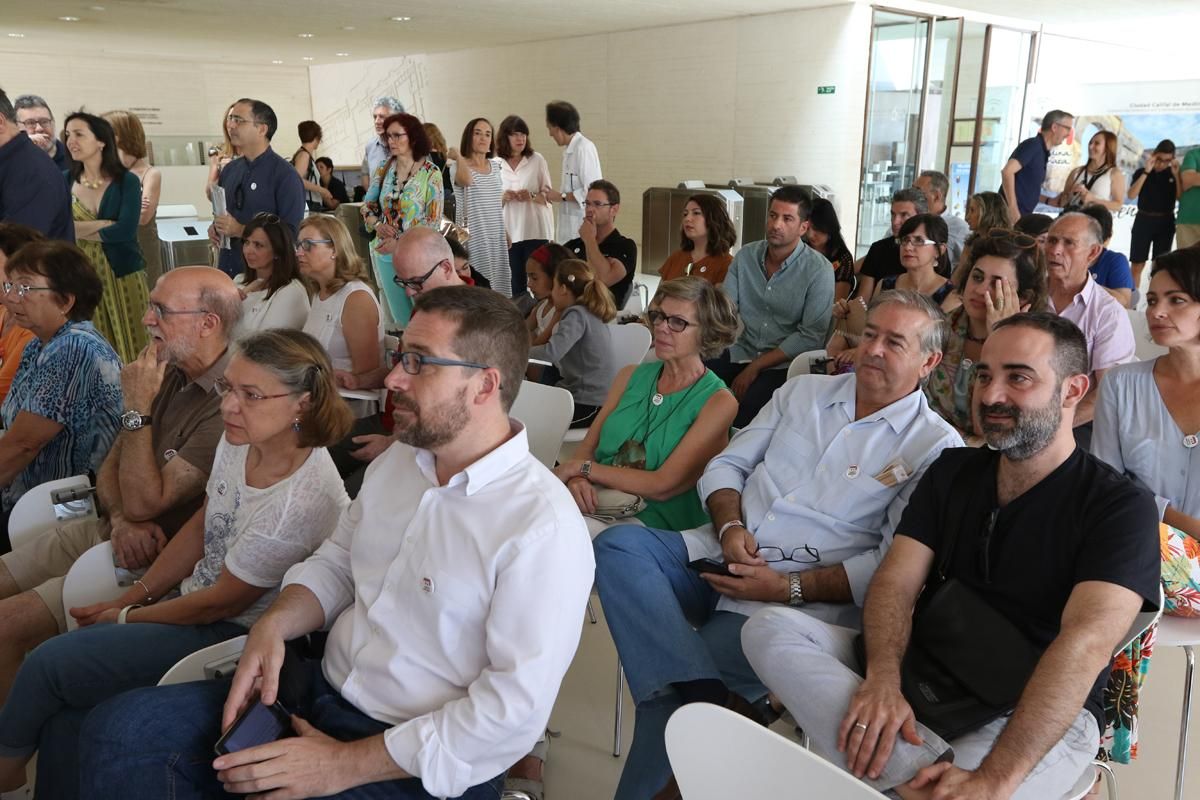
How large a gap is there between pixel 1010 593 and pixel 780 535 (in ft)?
1.98

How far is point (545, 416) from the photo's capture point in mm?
2967

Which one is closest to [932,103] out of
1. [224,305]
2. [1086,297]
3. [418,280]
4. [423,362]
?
[1086,297]

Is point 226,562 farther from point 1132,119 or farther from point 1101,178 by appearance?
point 1132,119

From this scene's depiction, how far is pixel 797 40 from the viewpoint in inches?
377

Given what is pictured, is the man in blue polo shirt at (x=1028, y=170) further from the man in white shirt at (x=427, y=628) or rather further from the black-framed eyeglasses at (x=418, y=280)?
the man in white shirt at (x=427, y=628)

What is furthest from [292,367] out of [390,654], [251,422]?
[390,654]

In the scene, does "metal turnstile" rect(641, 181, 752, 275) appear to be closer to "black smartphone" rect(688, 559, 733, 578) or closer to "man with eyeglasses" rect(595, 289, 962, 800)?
"man with eyeglasses" rect(595, 289, 962, 800)

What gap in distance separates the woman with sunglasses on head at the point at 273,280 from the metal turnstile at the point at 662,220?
5.43 meters

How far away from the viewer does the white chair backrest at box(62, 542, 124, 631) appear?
2.16 metres

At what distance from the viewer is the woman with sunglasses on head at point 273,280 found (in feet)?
12.1

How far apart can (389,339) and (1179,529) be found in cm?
280

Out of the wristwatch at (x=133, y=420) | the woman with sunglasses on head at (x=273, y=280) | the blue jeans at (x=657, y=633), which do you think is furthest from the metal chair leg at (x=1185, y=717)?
the woman with sunglasses on head at (x=273, y=280)

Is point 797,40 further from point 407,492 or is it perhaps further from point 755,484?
point 407,492

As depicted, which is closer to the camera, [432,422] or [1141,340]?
[432,422]
